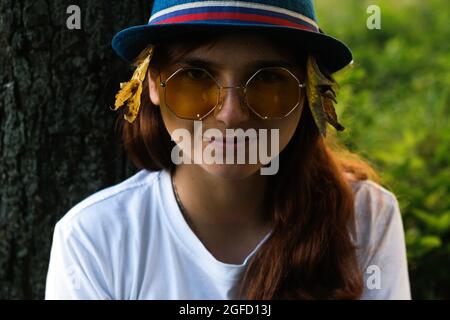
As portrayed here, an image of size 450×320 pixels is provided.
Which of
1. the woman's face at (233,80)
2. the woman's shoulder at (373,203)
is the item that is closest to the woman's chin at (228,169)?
the woman's face at (233,80)

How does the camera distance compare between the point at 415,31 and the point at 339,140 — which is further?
the point at 415,31

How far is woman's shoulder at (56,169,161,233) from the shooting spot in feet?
7.56

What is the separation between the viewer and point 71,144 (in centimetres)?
262

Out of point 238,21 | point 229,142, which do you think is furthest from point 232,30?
point 229,142

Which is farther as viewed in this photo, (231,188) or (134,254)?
(231,188)

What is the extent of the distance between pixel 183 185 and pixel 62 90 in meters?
0.60

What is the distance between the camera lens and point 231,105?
2.02m

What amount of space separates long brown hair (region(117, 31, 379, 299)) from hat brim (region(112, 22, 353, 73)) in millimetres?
177

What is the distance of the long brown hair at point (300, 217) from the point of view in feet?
7.75

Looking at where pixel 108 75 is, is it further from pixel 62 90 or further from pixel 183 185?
pixel 183 185

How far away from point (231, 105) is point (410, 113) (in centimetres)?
307

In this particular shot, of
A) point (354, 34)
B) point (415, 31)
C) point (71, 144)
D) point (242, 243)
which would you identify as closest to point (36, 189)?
point (71, 144)

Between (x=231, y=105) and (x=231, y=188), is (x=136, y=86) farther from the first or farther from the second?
(x=231, y=188)

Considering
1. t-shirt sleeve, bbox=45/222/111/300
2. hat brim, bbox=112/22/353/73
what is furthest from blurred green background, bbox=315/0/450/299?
t-shirt sleeve, bbox=45/222/111/300
